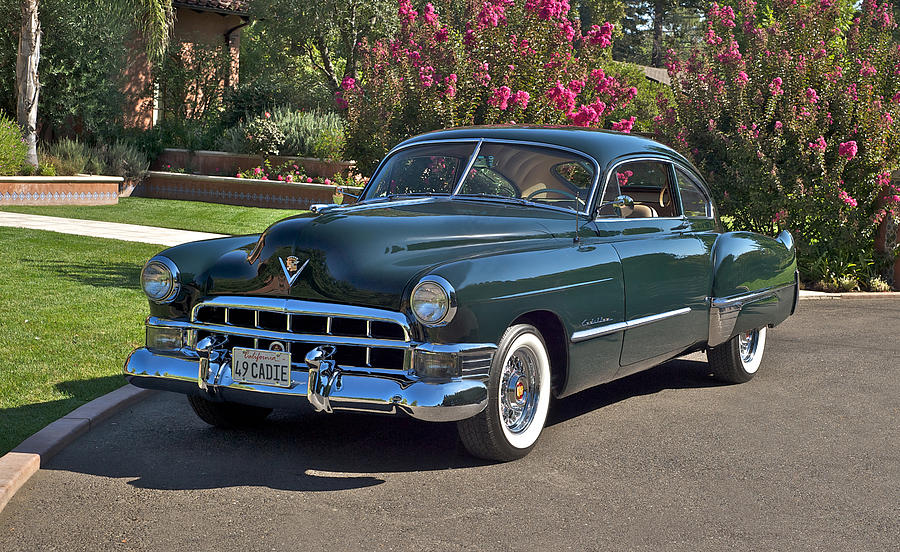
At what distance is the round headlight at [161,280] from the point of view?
5.86m

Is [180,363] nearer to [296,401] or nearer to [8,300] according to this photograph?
[296,401]

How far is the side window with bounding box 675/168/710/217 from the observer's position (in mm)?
7820

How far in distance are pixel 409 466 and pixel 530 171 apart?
2.08m

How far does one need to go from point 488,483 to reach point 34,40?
18476 mm

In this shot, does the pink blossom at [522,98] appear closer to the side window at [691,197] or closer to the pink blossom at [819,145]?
the pink blossom at [819,145]

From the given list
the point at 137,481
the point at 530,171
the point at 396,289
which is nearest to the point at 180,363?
the point at 137,481

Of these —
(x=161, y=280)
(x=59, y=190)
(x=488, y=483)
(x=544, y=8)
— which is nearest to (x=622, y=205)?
(x=488, y=483)

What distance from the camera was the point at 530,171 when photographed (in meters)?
6.82

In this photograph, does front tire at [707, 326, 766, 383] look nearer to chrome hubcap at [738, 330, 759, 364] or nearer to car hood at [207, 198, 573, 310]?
chrome hubcap at [738, 330, 759, 364]

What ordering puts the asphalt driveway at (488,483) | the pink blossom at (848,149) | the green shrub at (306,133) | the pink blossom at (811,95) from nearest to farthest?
the asphalt driveway at (488,483), the pink blossom at (848,149), the pink blossom at (811,95), the green shrub at (306,133)

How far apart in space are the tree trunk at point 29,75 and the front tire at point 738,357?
54.5ft

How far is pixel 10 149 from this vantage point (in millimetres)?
20500

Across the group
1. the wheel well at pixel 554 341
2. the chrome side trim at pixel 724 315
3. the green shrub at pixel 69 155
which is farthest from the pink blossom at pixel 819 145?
the green shrub at pixel 69 155

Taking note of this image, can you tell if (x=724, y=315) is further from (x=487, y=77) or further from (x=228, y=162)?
(x=228, y=162)
